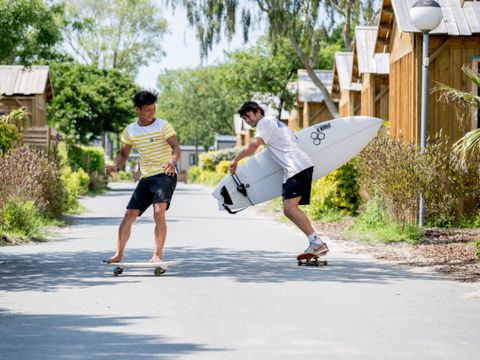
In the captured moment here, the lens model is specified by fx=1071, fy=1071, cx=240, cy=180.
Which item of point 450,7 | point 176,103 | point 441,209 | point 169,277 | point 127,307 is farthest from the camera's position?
point 176,103

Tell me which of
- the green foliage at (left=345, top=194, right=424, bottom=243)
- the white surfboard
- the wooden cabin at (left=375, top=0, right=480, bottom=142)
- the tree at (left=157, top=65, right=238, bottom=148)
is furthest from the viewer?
the tree at (left=157, top=65, right=238, bottom=148)

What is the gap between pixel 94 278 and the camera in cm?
1132

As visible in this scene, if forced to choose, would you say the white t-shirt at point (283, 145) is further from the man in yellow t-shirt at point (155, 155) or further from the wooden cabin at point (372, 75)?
the wooden cabin at point (372, 75)

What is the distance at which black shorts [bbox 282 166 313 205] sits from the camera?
41.5 feet

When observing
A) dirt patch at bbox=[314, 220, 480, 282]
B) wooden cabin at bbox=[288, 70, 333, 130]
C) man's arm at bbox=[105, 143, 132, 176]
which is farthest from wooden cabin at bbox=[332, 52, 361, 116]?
man's arm at bbox=[105, 143, 132, 176]

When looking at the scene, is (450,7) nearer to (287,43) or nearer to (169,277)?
(169,277)

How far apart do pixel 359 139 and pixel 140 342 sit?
9363 millimetres

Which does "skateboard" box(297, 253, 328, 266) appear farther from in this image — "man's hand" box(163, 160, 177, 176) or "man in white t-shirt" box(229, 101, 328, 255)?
"man's hand" box(163, 160, 177, 176)

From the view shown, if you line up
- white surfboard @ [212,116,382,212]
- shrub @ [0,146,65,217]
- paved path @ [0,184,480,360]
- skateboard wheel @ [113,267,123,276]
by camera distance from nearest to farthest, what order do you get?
1. paved path @ [0,184,480,360]
2. skateboard wheel @ [113,267,123,276]
3. white surfboard @ [212,116,382,212]
4. shrub @ [0,146,65,217]

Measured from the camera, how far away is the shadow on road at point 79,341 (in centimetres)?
679

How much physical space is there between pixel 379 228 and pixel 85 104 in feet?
142

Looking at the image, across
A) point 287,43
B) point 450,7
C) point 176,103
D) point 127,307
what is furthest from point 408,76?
point 176,103

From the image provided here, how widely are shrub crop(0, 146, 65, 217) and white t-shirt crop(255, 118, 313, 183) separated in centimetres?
562

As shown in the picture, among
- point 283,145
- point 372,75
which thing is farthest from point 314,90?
point 283,145
